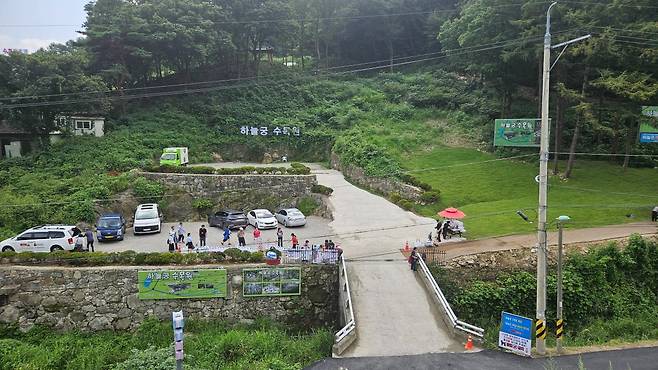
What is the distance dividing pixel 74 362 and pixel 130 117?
31.3 metres

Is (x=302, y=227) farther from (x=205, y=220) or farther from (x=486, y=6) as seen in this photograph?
(x=486, y=6)

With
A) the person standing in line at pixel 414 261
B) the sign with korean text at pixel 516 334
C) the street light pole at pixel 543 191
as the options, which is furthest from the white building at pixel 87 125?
the street light pole at pixel 543 191

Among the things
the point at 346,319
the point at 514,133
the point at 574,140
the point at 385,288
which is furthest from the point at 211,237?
the point at 574,140

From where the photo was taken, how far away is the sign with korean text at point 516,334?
1644 cm

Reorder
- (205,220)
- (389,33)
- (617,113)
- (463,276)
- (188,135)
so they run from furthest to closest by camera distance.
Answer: (389,33) < (188,135) < (205,220) < (617,113) < (463,276)

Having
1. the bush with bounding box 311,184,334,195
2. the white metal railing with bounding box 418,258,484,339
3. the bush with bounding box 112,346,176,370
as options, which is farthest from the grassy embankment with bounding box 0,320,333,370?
the bush with bounding box 311,184,334,195

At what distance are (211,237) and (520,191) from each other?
20.2 metres

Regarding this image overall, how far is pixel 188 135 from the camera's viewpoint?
149 ft

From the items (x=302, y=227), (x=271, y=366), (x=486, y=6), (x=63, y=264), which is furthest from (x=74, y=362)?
(x=486, y=6)

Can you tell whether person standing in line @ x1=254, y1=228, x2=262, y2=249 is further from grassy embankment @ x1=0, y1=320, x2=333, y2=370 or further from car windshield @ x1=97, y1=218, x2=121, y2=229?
car windshield @ x1=97, y1=218, x2=121, y2=229

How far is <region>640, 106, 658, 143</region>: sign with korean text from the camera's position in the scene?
2877 cm

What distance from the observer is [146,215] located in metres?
29.9

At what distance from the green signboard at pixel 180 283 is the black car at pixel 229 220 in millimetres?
8990

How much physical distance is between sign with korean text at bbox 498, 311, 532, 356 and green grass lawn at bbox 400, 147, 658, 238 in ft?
30.6
